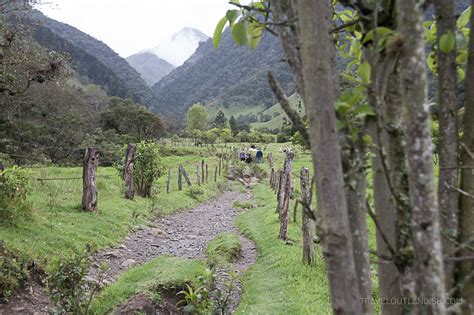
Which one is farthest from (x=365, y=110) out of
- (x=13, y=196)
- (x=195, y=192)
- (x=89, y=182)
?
(x=195, y=192)

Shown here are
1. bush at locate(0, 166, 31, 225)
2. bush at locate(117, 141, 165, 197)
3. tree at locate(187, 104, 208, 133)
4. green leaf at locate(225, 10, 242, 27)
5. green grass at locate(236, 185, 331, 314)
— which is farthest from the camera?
tree at locate(187, 104, 208, 133)

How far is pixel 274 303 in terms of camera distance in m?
6.54

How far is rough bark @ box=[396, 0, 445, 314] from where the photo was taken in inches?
44.9

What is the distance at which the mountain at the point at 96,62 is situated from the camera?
108 m

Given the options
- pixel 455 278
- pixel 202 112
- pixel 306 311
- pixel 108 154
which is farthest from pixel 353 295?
pixel 202 112

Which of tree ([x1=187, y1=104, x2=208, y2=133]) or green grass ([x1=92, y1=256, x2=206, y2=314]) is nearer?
green grass ([x1=92, y1=256, x2=206, y2=314])

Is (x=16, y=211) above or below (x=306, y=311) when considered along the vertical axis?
above

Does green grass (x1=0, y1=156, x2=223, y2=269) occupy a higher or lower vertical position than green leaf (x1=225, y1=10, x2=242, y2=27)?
lower

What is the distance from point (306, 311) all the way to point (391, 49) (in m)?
5.61

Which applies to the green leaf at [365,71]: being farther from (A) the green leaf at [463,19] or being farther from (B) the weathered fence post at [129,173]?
(B) the weathered fence post at [129,173]

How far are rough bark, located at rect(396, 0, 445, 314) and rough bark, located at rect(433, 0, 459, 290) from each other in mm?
454

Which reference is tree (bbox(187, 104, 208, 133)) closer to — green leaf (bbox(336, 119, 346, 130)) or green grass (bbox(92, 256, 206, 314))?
green grass (bbox(92, 256, 206, 314))

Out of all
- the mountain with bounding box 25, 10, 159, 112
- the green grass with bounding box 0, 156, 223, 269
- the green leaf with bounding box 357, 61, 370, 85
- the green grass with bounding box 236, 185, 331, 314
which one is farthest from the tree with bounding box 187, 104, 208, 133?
the green leaf with bounding box 357, 61, 370, 85

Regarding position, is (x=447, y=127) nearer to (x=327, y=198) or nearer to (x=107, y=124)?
(x=327, y=198)
